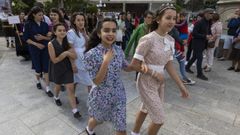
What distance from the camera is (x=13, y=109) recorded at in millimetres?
3645

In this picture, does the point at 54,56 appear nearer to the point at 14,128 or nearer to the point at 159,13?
the point at 14,128

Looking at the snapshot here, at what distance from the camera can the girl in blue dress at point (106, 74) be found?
6.98ft

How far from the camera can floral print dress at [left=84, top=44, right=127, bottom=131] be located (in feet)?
7.03

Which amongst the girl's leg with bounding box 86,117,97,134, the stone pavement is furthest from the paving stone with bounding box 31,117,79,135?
the girl's leg with bounding box 86,117,97,134

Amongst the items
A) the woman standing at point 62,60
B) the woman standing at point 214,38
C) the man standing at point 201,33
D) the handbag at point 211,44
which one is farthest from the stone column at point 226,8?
the woman standing at point 62,60

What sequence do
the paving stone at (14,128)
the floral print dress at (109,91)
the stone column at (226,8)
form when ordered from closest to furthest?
the floral print dress at (109,91) → the paving stone at (14,128) → the stone column at (226,8)

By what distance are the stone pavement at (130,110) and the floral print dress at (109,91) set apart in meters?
0.77

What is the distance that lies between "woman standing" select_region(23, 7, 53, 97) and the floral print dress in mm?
2151

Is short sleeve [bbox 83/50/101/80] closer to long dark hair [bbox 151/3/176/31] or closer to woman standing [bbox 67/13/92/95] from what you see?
long dark hair [bbox 151/3/176/31]

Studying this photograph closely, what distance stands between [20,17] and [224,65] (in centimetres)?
716

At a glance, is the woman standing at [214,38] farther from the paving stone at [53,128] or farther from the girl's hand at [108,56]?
the girl's hand at [108,56]

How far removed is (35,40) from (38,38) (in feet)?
0.32

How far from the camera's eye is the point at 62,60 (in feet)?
10.9

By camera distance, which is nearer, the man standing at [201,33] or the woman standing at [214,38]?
the man standing at [201,33]
